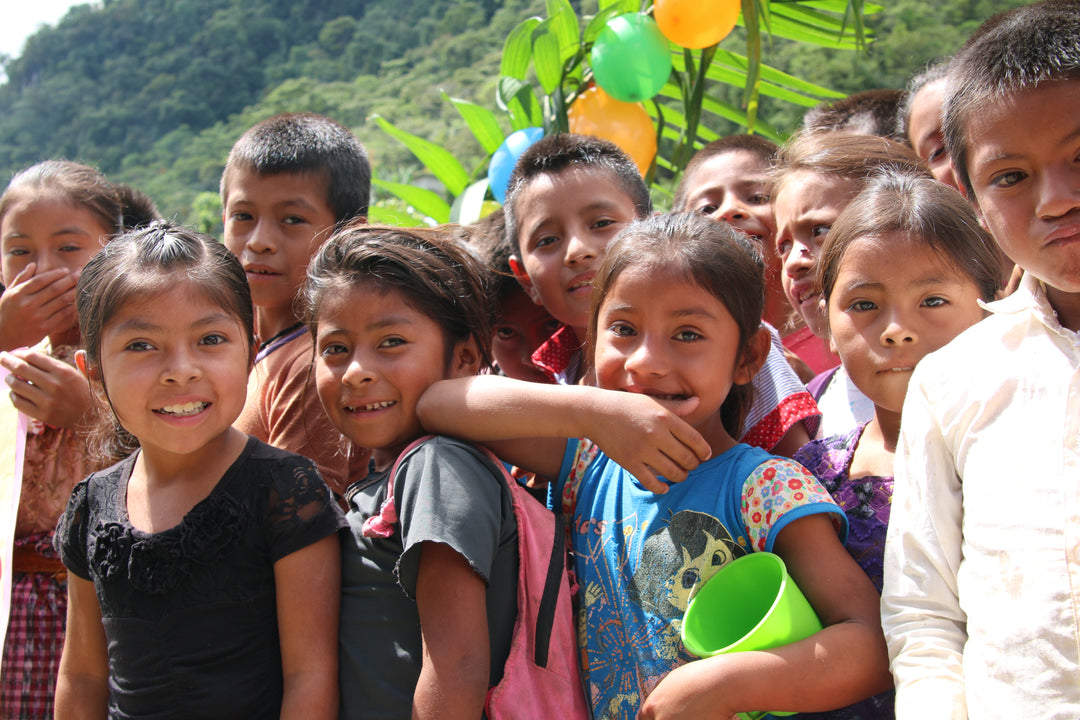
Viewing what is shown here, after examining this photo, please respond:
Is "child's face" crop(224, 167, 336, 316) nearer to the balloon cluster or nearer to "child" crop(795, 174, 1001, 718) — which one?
the balloon cluster

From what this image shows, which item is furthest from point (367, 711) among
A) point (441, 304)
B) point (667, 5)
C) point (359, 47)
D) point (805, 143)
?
point (359, 47)

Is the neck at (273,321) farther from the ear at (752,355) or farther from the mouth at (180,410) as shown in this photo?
the ear at (752,355)

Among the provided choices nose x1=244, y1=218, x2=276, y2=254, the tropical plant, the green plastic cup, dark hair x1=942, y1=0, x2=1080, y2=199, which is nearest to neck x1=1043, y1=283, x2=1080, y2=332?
dark hair x1=942, y1=0, x2=1080, y2=199

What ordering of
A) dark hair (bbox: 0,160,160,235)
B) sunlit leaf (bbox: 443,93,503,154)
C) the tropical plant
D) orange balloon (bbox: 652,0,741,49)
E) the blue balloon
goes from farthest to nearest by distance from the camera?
sunlit leaf (bbox: 443,93,503,154) < the tropical plant < the blue balloon < orange balloon (bbox: 652,0,741,49) < dark hair (bbox: 0,160,160,235)

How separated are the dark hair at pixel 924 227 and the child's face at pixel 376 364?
33.6 inches

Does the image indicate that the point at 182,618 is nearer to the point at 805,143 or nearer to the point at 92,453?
the point at 92,453

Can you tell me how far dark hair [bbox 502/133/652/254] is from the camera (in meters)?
2.49

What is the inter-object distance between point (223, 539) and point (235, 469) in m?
0.15

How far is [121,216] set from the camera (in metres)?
2.67

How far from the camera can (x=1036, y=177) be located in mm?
1300

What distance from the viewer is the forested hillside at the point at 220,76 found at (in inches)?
1404

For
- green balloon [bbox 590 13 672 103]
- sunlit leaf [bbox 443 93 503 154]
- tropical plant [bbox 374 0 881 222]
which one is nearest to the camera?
green balloon [bbox 590 13 672 103]

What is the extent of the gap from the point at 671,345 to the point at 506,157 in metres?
2.29

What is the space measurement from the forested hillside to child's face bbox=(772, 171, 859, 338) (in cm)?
2620
